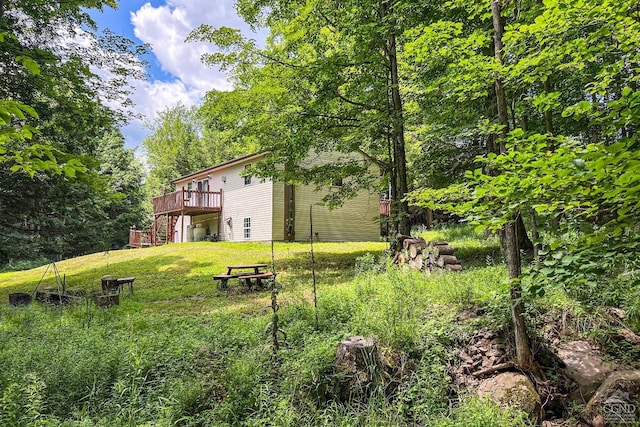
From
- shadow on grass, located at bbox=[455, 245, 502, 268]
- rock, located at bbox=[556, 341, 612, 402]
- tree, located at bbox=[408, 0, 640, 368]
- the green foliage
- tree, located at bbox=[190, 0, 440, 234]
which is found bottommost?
the green foliage

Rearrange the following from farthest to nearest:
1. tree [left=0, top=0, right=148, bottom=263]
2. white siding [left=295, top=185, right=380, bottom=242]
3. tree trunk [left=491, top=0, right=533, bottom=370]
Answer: white siding [left=295, top=185, right=380, bottom=242]
tree [left=0, top=0, right=148, bottom=263]
tree trunk [left=491, top=0, right=533, bottom=370]

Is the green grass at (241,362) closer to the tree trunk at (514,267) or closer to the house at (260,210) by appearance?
the tree trunk at (514,267)

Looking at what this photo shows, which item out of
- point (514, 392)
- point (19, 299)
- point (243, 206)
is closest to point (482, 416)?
point (514, 392)

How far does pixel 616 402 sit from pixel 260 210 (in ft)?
49.3

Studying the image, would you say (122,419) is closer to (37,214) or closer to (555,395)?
(555,395)

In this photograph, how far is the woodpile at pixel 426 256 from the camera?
630cm

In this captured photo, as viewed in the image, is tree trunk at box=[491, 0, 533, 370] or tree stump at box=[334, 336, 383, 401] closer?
tree stump at box=[334, 336, 383, 401]

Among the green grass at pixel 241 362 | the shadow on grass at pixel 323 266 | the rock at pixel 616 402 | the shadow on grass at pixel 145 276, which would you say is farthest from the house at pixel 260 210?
the rock at pixel 616 402

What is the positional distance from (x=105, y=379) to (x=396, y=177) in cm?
811

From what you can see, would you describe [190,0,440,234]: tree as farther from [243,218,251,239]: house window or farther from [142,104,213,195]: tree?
[142,104,213,195]: tree

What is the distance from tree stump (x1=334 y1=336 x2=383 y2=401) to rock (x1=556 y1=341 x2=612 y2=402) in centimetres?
181

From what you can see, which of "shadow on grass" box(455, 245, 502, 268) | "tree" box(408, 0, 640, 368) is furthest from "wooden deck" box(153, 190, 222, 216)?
"tree" box(408, 0, 640, 368)

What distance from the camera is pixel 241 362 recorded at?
3.41 m

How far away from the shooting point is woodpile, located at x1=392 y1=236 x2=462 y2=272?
6.30 meters
